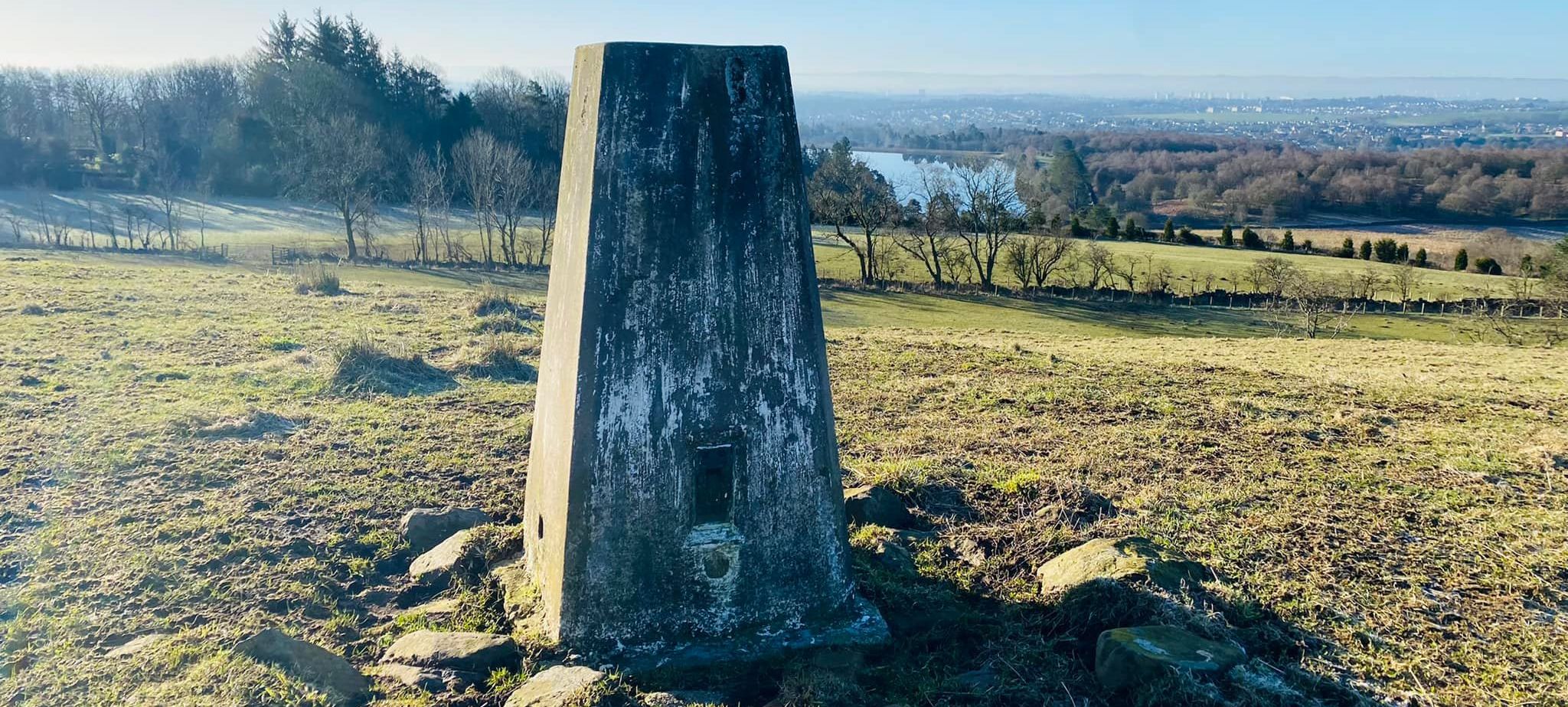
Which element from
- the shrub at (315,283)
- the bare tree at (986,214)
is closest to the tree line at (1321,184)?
the bare tree at (986,214)

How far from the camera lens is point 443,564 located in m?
7.91

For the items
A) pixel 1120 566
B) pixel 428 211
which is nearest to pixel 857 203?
pixel 428 211

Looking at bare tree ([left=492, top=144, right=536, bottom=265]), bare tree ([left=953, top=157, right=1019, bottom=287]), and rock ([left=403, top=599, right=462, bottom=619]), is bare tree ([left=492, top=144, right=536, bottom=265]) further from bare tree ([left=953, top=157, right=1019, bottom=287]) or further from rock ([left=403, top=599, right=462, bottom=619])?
rock ([left=403, top=599, right=462, bottom=619])

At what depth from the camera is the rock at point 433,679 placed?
241 inches

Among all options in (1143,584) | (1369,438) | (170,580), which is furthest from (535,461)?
(1369,438)

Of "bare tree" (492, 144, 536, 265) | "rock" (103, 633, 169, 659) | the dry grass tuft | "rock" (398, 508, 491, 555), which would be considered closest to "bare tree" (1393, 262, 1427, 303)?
"bare tree" (492, 144, 536, 265)

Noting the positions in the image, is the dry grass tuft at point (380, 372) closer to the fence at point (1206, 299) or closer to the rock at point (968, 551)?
the rock at point (968, 551)

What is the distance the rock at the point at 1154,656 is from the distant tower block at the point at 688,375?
1.63 meters

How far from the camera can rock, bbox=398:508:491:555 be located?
8.59 m

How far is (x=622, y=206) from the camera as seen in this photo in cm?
609

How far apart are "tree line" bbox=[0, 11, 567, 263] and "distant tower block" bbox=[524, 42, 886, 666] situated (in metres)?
41.3

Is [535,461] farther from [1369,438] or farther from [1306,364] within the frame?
[1306,364]

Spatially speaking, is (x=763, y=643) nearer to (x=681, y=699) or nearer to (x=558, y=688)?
(x=681, y=699)

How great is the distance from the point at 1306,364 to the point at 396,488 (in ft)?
61.2
